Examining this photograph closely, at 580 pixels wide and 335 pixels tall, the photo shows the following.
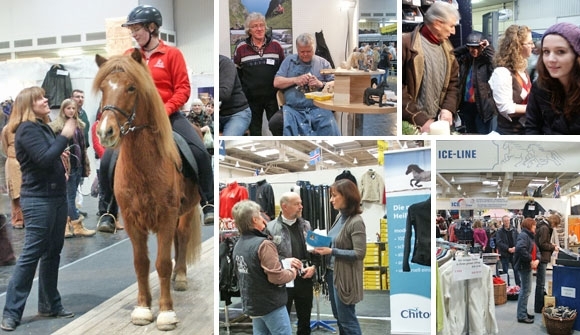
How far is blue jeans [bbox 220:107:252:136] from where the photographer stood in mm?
3410

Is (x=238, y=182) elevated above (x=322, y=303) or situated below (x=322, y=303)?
above

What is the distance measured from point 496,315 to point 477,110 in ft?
3.75

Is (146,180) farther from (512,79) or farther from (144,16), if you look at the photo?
(512,79)

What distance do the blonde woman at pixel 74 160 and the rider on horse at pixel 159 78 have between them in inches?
4.9

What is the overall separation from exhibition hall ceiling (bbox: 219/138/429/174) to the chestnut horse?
321 millimetres

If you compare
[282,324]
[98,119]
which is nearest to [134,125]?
[98,119]

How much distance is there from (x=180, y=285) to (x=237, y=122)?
3.23ft

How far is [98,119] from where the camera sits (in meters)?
3.30

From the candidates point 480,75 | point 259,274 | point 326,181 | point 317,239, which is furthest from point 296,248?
point 480,75

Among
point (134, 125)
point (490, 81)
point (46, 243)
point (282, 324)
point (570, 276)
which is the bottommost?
point (282, 324)

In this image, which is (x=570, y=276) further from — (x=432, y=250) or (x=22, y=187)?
(x=22, y=187)

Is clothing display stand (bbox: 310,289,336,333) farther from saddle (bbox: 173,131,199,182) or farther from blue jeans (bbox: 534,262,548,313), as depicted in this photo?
blue jeans (bbox: 534,262,548,313)

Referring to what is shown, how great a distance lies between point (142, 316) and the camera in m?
3.39

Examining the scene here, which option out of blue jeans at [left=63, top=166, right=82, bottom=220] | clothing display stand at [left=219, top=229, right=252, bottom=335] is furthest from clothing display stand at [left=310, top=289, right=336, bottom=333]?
blue jeans at [left=63, top=166, right=82, bottom=220]
